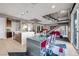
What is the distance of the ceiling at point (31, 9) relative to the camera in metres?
2.44

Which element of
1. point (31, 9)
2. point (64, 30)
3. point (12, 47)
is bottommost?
point (12, 47)

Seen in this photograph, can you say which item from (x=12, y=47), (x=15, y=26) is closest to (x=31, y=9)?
(x=15, y=26)

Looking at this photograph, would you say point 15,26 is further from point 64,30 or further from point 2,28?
point 64,30

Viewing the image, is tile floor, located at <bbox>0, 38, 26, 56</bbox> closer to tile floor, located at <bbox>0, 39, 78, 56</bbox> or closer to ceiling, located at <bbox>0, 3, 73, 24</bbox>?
tile floor, located at <bbox>0, 39, 78, 56</bbox>

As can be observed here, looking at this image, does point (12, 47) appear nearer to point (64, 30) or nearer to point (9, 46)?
point (9, 46)

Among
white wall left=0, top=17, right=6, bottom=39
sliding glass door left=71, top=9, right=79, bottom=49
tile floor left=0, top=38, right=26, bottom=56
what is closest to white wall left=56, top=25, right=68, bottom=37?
sliding glass door left=71, top=9, right=79, bottom=49

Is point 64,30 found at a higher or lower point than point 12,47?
higher

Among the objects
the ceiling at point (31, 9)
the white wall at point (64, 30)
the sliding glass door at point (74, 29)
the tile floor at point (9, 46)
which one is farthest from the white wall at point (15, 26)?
the sliding glass door at point (74, 29)

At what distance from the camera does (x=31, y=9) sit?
2.50 m

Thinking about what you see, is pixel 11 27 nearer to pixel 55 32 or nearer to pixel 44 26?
pixel 44 26

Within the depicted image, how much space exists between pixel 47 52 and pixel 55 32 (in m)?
0.44

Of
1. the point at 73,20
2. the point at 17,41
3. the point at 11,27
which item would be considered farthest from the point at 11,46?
the point at 73,20

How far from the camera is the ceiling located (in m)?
2.44

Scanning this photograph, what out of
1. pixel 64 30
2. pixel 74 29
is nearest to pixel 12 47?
pixel 64 30
